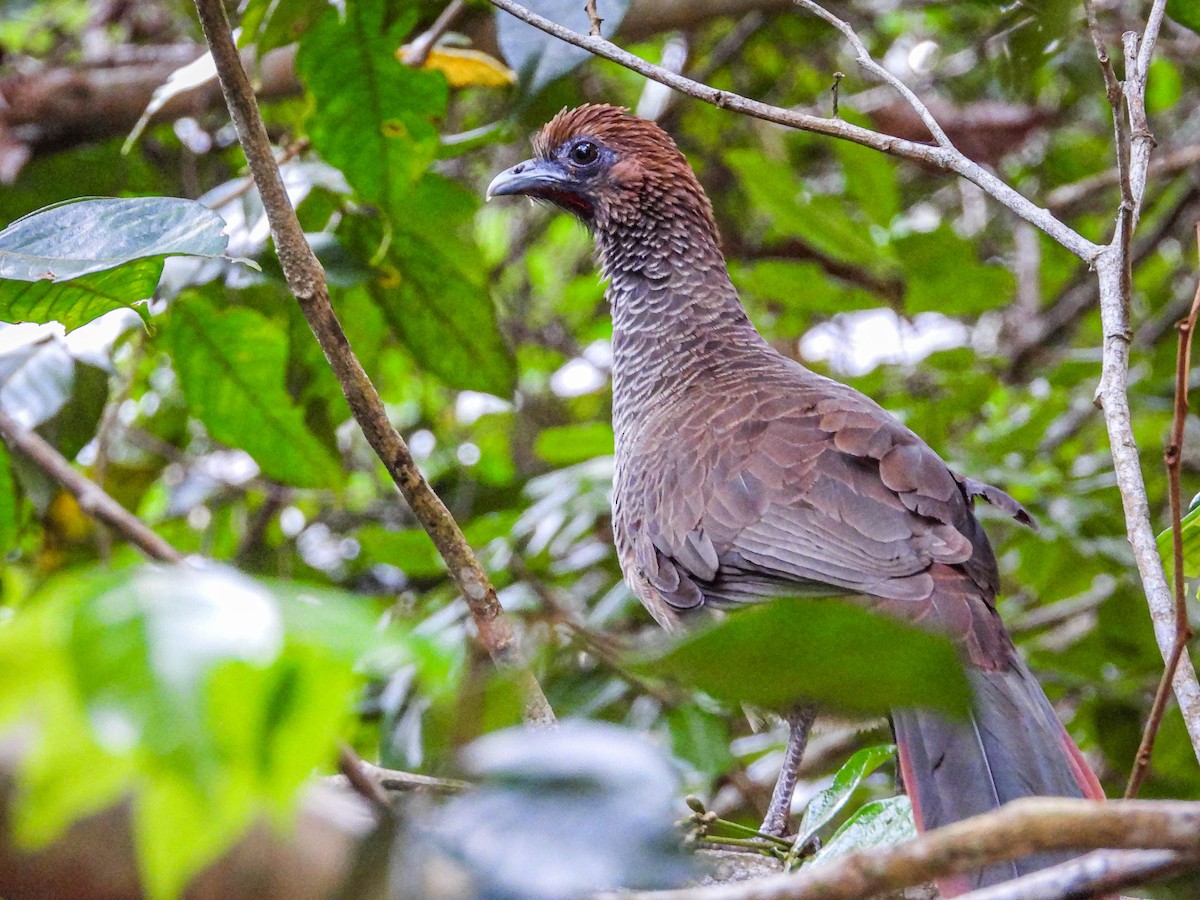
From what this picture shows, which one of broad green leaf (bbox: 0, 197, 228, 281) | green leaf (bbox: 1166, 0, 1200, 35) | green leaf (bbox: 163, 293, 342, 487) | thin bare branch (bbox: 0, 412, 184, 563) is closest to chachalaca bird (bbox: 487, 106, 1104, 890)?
green leaf (bbox: 163, 293, 342, 487)

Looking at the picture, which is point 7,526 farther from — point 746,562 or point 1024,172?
point 1024,172

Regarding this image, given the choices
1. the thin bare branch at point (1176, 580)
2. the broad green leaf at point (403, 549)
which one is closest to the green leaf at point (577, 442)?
the broad green leaf at point (403, 549)

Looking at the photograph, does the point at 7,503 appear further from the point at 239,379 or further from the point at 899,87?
the point at 899,87

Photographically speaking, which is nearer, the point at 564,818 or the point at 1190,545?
the point at 564,818

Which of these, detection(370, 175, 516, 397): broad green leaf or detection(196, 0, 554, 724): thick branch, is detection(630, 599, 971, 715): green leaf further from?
detection(370, 175, 516, 397): broad green leaf

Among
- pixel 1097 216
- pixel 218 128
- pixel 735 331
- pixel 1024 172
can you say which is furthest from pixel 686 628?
pixel 1097 216

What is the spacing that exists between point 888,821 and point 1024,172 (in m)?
3.93

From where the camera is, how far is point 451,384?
2879mm

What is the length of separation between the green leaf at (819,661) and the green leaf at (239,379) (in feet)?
6.72

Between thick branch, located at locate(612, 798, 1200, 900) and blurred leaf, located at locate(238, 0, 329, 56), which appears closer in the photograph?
thick branch, located at locate(612, 798, 1200, 900)

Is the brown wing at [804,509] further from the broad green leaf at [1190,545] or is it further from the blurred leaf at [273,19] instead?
the blurred leaf at [273,19]

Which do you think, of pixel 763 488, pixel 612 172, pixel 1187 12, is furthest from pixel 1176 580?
pixel 612 172

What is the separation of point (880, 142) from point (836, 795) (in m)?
1.05

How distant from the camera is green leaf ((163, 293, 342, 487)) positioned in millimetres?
2699
